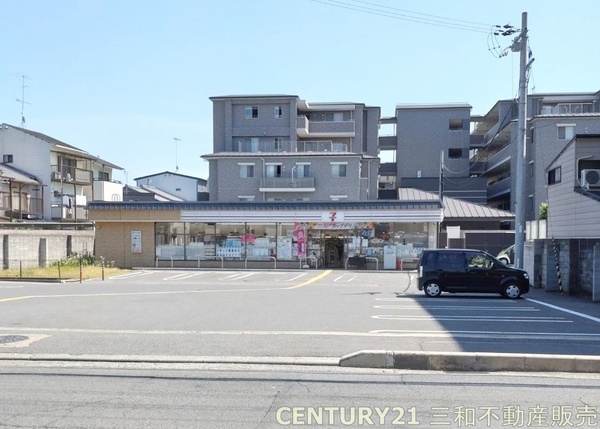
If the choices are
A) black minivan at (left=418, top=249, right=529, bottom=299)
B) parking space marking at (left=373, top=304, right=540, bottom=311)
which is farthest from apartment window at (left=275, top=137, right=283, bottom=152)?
parking space marking at (left=373, top=304, right=540, bottom=311)

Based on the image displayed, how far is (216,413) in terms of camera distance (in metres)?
5.86

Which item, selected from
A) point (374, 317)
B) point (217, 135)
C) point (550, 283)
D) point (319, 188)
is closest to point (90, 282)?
point (374, 317)

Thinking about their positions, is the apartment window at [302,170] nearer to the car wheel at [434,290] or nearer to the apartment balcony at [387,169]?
the apartment balcony at [387,169]

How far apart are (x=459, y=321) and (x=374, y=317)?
2031 millimetres

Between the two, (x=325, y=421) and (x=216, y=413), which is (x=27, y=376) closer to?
(x=216, y=413)

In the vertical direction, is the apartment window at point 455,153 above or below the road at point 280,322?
above

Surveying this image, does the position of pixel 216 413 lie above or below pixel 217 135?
below

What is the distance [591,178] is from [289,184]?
98.6 feet

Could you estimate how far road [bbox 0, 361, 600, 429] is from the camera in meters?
5.65

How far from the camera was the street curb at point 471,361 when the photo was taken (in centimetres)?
781

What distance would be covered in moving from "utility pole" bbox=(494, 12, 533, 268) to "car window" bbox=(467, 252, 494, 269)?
5.25 meters

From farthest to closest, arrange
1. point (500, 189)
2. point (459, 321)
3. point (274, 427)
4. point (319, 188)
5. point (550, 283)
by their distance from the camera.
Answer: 1. point (500, 189)
2. point (319, 188)
3. point (550, 283)
4. point (459, 321)
5. point (274, 427)

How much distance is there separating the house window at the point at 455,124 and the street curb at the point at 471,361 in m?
50.3

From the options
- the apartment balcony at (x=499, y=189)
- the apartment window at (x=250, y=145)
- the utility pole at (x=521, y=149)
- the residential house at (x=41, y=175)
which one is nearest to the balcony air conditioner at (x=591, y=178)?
the utility pole at (x=521, y=149)
